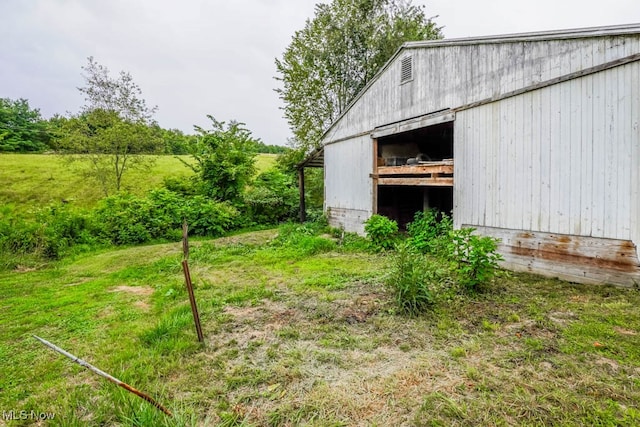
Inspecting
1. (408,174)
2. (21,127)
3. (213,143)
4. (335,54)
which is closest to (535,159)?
(408,174)

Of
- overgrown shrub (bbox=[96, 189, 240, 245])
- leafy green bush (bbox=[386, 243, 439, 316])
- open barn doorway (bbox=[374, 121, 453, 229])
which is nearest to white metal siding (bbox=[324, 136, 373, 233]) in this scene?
open barn doorway (bbox=[374, 121, 453, 229])

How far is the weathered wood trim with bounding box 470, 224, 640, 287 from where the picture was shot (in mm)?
3830

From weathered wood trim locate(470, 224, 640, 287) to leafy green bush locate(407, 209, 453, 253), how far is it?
1172mm

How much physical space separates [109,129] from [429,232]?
1315cm

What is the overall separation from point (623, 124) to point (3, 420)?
680 cm

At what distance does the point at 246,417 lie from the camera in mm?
1929

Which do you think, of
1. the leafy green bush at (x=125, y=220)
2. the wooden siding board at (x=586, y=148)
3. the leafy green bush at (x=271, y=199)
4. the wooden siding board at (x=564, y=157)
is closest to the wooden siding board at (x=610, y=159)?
the wooden siding board at (x=586, y=148)

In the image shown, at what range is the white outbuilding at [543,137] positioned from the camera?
3.80m

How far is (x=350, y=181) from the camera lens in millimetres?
9430

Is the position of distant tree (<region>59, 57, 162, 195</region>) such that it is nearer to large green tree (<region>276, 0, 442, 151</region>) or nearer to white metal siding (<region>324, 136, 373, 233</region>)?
large green tree (<region>276, 0, 442, 151</region>)

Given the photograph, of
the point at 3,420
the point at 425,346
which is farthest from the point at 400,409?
the point at 3,420

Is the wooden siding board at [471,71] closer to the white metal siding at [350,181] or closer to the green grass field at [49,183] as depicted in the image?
the white metal siding at [350,181]

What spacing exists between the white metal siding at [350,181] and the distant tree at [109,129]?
28.5 feet

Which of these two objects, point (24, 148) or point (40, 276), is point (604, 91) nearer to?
point (40, 276)
